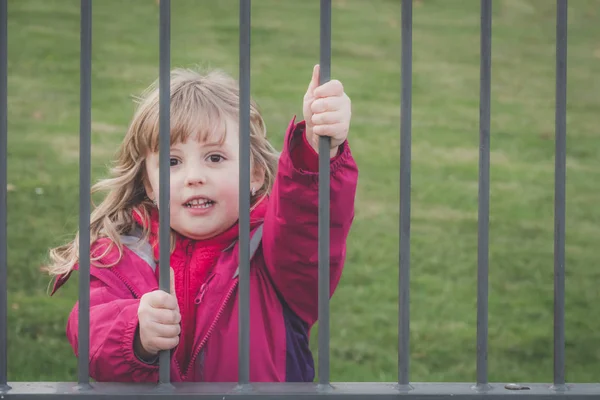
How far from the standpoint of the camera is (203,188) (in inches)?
107

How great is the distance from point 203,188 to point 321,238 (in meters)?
1.14

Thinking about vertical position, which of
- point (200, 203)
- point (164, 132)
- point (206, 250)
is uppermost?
point (164, 132)

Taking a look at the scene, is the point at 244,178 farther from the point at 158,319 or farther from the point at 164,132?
the point at 158,319

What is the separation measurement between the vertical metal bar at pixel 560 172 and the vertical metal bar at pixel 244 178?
502 mm

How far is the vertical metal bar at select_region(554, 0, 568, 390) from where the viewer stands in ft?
5.35

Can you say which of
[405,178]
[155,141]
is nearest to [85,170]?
[405,178]

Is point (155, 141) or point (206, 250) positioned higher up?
point (155, 141)

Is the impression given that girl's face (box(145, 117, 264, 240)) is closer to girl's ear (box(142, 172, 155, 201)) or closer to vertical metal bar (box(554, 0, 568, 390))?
girl's ear (box(142, 172, 155, 201))

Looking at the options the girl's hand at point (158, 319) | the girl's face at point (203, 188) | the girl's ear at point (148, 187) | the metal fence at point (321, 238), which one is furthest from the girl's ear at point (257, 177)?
the metal fence at point (321, 238)

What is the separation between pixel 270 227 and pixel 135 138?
0.63m

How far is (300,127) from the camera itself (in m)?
2.04

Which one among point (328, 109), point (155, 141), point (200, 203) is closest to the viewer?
point (328, 109)

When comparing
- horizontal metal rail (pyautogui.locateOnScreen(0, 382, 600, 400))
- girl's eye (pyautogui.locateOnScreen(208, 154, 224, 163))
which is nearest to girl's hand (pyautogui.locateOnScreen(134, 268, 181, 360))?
horizontal metal rail (pyautogui.locateOnScreen(0, 382, 600, 400))

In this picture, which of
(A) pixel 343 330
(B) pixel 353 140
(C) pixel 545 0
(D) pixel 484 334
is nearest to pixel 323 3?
(D) pixel 484 334
